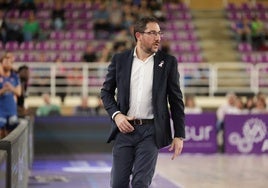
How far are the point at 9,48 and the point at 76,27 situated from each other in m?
3.08

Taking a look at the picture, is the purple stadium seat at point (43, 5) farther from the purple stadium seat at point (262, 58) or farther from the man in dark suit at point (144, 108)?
the man in dark suit at point (144, 108)

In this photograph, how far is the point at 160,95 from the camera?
6.94 metres

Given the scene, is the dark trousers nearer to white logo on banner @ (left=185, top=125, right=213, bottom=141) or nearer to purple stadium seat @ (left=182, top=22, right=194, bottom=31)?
white logo on banner @ (left=185, top=125, right=213, bottom=141)

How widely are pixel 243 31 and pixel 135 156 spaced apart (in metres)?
21.6

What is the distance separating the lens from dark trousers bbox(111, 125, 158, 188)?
6.90 m

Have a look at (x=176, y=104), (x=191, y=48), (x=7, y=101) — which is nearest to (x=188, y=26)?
(x=191, y=48)

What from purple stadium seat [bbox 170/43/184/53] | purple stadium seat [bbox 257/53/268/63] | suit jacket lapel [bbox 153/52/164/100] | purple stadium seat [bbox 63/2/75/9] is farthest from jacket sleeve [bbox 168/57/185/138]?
purple stadium seat [bbox 63/2/75/9]

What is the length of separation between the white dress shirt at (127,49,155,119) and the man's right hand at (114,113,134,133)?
6.2 inches

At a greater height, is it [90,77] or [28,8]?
[28,8]

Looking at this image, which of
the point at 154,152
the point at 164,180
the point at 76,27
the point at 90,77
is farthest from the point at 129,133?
the point at 76,27

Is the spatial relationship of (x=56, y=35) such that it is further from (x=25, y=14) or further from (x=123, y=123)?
(x=123, y=123)

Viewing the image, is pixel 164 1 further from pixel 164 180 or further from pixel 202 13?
pixel 164 180

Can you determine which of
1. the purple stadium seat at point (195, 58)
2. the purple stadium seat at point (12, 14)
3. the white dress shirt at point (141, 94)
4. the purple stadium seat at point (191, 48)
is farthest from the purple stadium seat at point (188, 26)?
the white dress shirt at point (141, 94)

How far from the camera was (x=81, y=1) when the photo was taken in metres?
31.3
